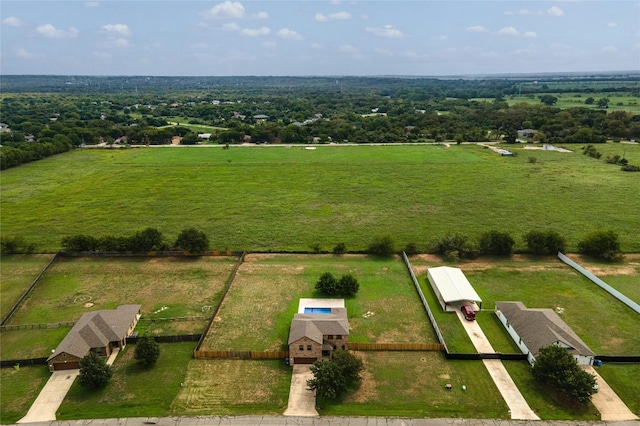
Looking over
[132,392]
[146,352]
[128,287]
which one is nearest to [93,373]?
[132,392]

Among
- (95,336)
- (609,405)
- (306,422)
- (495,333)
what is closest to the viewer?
(306,422)

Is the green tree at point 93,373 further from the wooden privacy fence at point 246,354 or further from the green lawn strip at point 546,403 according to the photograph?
the green lawn strip at point 546,403

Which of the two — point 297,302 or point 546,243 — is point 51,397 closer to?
point 297,302

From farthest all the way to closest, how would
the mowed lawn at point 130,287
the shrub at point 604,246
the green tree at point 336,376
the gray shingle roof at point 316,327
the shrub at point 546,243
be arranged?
1. the shrub at point 546,243
2. the shrub at point 604,246
3. the mowed lawn at point 130,287
4. the gray shingle roof at point 316,327
5. the green tree at point 336,376

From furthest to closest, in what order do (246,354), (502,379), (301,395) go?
(246,354) < (502,379) < (301,395)

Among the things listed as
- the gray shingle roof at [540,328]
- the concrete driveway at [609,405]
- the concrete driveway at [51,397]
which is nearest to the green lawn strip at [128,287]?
the concrete driveway at [51,397]

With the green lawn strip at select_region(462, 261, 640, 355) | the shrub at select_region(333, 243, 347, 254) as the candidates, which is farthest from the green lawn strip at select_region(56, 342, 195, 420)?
the green lawn strip at select_region(462, 261, 640, 355)

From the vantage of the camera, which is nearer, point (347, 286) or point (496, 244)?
point (347, 286)
